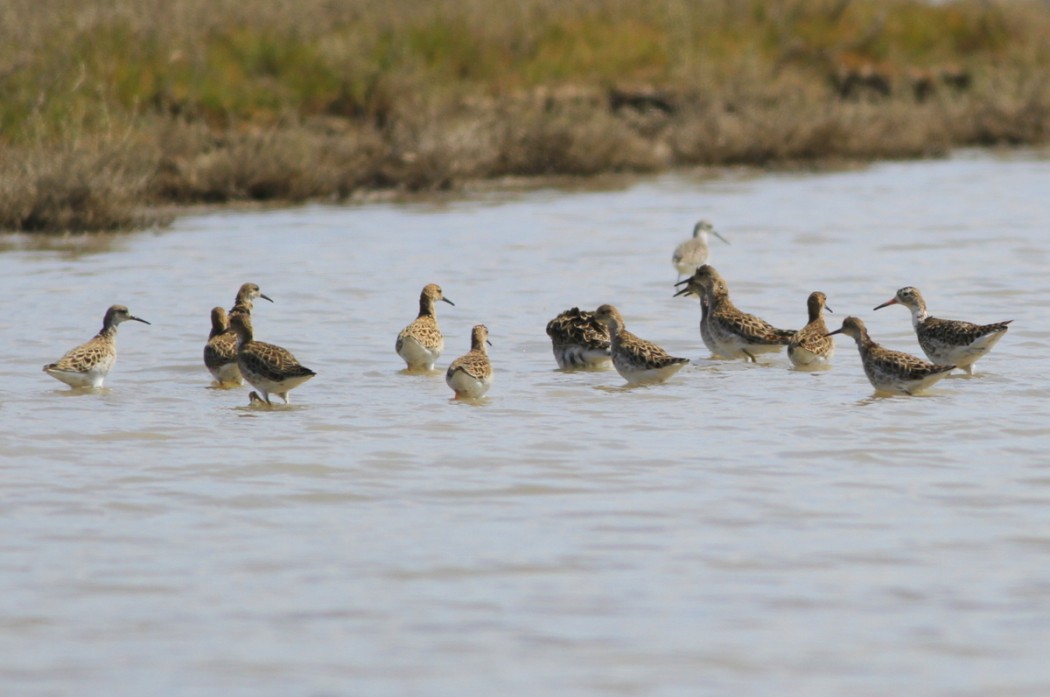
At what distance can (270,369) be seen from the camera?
11.8m

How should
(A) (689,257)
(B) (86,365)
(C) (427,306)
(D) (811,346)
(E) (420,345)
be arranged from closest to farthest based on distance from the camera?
(B) (86,365)
(E) (420,345)
(D) (811,346)
(C) (427,306)
(A) (689,257)

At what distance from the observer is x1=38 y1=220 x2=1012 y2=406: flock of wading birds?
11930 mm

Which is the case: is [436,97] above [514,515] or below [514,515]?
above

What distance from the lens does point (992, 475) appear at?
374 inches

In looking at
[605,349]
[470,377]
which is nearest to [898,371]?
[605,349]

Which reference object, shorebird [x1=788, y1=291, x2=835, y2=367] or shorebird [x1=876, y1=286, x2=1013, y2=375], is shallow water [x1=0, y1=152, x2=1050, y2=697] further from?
shorebird [x1=876, y1=286, x2=1013, y2=375]

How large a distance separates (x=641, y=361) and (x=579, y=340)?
1110 mm

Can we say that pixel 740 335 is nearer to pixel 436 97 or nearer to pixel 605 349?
pixel 605 349

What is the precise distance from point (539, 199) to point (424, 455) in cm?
1610

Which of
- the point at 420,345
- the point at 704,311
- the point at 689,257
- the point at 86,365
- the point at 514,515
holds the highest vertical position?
the point at 689,257

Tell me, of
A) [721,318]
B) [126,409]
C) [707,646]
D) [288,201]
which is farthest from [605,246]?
[707,646]

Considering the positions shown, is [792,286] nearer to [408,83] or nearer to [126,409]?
[126,409]

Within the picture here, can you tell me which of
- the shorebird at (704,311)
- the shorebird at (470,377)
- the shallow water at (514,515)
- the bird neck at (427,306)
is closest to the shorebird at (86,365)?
the shallow water at (514,515)

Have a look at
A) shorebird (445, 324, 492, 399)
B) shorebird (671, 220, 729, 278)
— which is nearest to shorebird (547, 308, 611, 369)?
shorebird (445, 324, 492, 399)
